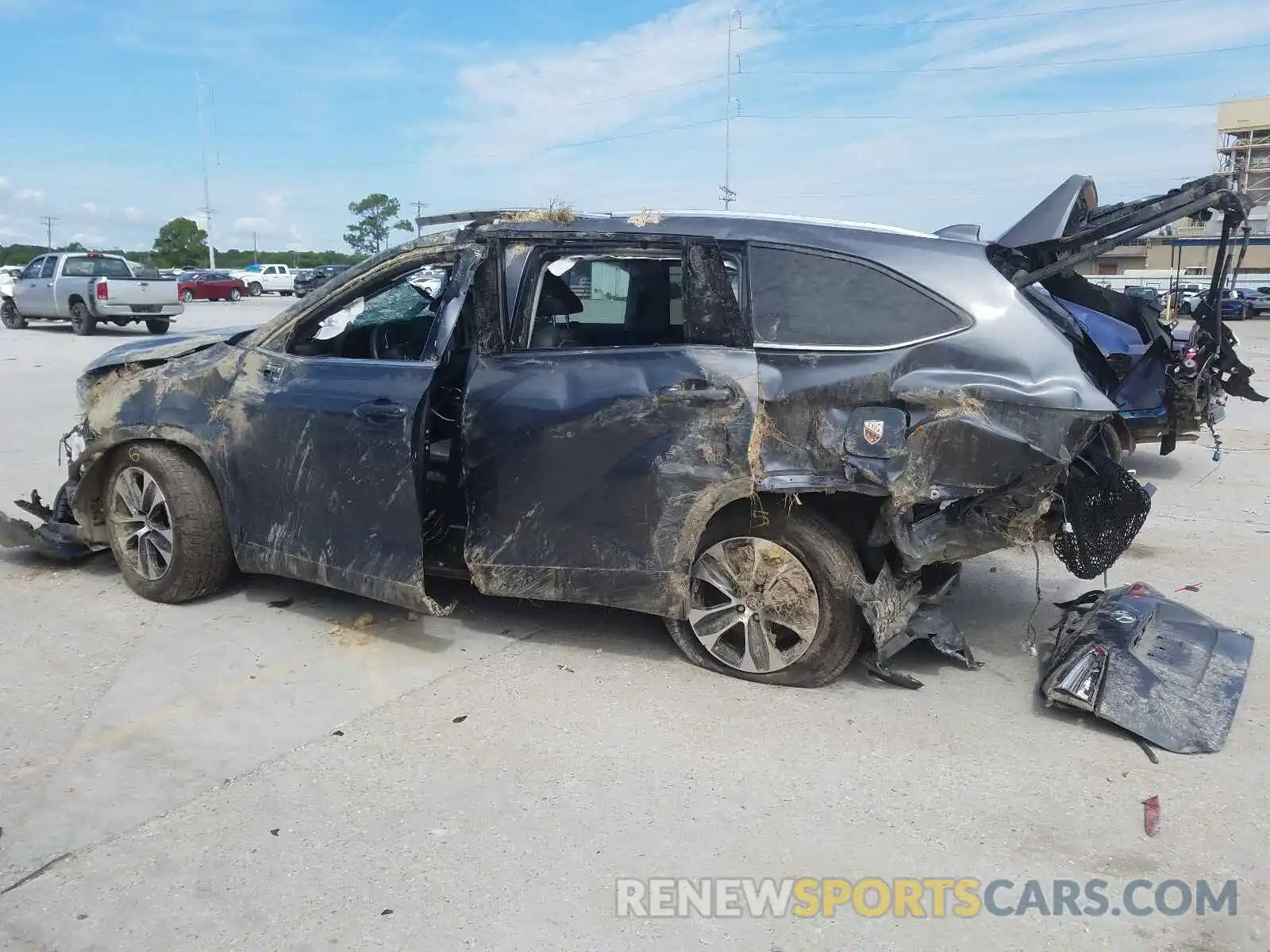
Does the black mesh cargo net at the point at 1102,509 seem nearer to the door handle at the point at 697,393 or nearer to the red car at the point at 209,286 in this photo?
the door handle at the point at 697,393

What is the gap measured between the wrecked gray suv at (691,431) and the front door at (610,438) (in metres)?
0.01

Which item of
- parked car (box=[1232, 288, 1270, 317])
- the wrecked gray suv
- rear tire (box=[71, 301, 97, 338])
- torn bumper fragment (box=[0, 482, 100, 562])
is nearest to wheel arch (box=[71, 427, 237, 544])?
the wrecked gray suv

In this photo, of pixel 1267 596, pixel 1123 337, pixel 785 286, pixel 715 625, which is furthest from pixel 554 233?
pixel 1123 337

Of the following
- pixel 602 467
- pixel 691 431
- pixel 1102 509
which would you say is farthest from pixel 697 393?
pixel 1102 509

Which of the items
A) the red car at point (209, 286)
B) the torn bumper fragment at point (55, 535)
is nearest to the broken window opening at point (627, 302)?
the torn bumper fragment at point (55, 535)

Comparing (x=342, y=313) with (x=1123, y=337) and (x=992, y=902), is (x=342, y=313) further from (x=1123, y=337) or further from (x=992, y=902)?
(x=1123, y=337)

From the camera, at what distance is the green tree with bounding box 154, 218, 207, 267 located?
243 ft

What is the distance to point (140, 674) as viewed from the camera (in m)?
4.34

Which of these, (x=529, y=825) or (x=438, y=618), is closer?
(x=529, y=825)

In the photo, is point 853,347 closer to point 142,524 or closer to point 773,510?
point 773,510

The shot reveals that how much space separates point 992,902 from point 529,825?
1426mm

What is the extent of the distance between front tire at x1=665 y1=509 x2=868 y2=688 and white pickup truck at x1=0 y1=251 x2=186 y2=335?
21.1m

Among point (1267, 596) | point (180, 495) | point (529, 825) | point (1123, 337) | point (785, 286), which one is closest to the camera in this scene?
point (529, 825)

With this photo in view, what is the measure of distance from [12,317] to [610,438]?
1016 inches
